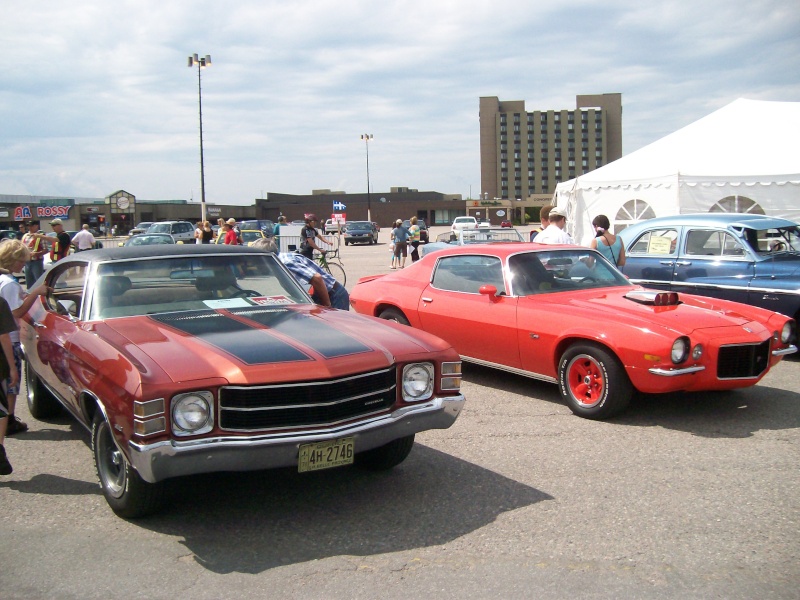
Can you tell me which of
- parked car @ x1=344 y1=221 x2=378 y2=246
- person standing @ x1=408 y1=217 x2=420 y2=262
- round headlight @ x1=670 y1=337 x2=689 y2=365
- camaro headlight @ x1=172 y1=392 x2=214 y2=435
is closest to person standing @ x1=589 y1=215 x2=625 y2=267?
round headlight @ x1=670 y1=337 x2=689 y2=365

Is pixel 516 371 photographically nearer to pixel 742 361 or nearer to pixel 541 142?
pixel 742 361

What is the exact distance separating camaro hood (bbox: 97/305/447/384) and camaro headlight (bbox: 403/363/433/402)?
8cm

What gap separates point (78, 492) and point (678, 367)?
4.25 metres

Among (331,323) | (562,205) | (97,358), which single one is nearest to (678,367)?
(331,323)

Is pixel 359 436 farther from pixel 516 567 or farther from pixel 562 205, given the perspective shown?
pixel 562 205

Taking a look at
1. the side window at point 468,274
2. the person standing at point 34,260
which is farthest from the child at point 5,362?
the person standing at point 34,260

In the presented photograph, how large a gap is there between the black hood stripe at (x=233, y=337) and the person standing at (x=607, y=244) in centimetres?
592

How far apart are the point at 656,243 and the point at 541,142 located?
147502mm

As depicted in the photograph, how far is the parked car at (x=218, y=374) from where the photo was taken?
11.9 feet

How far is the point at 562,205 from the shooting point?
1916 centimetres

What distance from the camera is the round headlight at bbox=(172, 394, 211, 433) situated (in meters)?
3.62

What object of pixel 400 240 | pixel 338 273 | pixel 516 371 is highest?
pixel 400 240

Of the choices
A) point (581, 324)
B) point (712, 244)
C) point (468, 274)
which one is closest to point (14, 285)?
point (468, 274)

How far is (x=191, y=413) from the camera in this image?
12.0 ft
